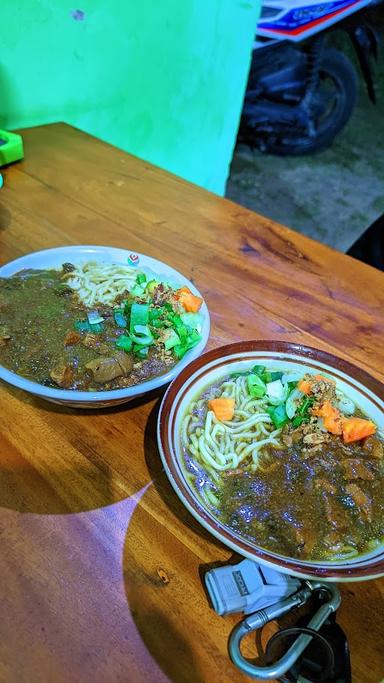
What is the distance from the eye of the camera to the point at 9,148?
1681 millimetres

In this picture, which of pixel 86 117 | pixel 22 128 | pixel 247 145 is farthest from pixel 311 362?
pixel 247 145

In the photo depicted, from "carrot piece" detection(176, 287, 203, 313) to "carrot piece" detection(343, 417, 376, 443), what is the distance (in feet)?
1.27

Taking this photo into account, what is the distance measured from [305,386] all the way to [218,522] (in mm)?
319

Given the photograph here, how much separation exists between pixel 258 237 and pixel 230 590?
1109 mm

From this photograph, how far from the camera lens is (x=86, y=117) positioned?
220 cm

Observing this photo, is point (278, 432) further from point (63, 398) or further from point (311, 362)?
point (63, 398)

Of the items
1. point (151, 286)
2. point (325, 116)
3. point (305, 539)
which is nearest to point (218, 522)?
point (305, 539)

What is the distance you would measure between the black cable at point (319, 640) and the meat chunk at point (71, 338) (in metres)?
0.60

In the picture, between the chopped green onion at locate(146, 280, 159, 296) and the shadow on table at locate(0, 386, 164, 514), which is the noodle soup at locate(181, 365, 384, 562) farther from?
the chopped green onion at locate(146, 280, 159, 296)

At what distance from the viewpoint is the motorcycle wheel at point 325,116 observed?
504 cm

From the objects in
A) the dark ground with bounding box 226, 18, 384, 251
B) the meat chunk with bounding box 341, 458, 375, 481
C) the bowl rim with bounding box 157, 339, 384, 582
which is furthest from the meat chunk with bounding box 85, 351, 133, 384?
the dark ground with bounding box 226, 18, 384, 251

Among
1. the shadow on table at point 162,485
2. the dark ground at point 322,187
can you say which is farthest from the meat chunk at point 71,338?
the dark ground at point 322,187

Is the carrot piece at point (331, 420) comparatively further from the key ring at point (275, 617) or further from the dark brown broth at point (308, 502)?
the key ring at point (275, 617)

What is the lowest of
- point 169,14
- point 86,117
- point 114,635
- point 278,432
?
point 114,635
